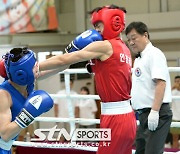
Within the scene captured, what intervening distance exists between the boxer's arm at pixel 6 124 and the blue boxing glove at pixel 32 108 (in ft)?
0.10

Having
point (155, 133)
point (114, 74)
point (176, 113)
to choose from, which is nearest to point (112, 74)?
point (114, 74)

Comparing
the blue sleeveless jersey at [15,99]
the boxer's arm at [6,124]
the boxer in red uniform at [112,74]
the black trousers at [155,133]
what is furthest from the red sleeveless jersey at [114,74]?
the boxer's arm at [6,124]

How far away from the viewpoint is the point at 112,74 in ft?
8.02

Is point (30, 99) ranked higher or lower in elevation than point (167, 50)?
higher

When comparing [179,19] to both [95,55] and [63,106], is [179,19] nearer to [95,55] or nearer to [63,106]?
[63,106]

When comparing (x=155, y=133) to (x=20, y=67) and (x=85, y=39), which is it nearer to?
(x=85, y=39)

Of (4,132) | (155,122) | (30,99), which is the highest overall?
(30,99)

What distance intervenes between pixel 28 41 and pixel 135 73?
5.04 meters

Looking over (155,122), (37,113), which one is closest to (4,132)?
(37,113)

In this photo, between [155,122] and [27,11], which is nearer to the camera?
[155,122]

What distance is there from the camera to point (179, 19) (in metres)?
8.02

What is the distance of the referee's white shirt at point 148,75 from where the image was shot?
2.75 metres

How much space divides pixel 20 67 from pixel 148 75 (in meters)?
1.10

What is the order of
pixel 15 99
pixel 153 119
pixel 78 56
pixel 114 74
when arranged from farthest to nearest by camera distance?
1. pixel 153 119
2. pixel 114 74
3. pixel 78 56
4. pixel 15 99
